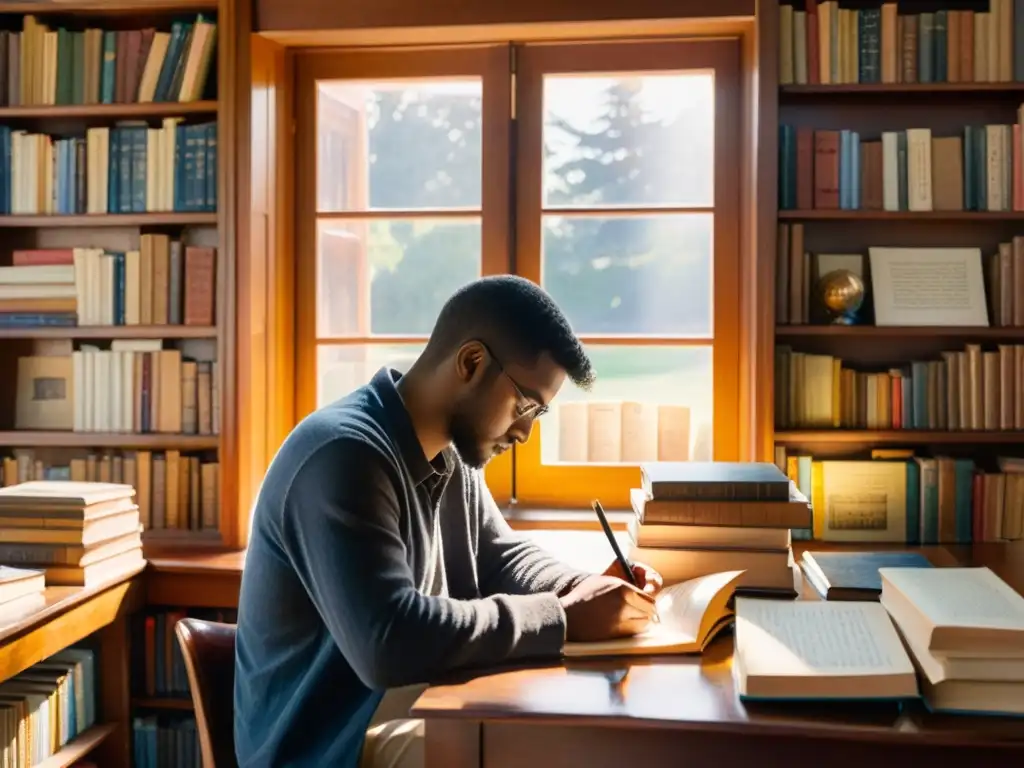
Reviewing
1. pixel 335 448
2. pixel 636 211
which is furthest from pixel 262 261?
pixel 335 448

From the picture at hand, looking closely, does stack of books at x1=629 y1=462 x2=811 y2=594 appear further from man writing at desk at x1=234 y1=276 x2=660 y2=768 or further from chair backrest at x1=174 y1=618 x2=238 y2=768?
chair backrest at x1=174 y1=618 x2=238 y2=768

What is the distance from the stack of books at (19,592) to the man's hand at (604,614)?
4.18ft

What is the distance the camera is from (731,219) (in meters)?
3.11

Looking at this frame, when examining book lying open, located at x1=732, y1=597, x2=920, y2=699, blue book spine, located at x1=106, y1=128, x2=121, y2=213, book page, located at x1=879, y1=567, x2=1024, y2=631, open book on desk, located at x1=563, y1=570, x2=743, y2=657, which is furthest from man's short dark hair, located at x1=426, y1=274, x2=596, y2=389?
blue book spine, located at x1=106, y1=128, x2=121, y2=213

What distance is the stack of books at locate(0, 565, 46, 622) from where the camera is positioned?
218 centimetres

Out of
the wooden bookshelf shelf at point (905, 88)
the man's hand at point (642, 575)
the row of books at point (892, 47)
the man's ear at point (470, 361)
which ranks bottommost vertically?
the man's hand at point (642, 575)

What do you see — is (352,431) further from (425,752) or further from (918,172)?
(918,172)

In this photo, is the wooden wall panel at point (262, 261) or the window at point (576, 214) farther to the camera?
the window at point (576, 214)

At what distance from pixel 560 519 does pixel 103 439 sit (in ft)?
4.43

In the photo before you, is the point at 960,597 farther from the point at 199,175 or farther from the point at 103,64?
the point at 103,64

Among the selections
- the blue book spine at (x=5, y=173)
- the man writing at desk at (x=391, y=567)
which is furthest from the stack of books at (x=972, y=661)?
the blue book spine at (x=5, y=173)

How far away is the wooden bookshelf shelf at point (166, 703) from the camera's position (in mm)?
2896

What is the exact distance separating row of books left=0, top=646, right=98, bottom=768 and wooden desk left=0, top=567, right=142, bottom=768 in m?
0.04

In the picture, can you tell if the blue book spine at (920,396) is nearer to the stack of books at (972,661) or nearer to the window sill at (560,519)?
the window sill at (560,519)
